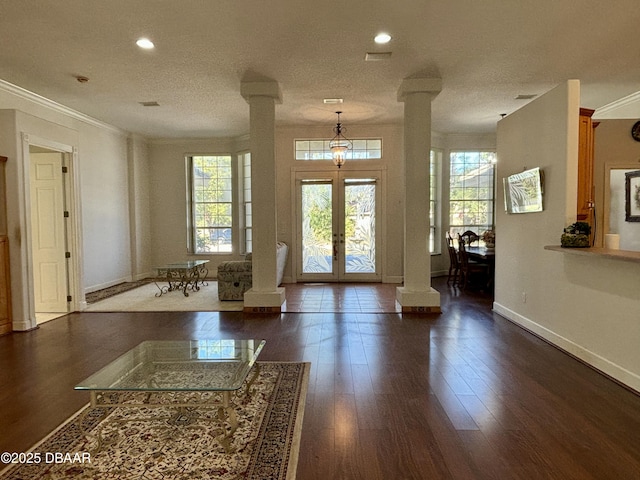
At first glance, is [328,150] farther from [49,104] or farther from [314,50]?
[49,104]

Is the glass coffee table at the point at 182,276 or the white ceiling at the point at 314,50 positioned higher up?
the white ceiling at the point at 314,50

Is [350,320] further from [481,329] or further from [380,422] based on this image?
[380,422]

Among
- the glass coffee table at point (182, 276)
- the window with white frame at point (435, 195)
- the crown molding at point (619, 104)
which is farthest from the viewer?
the window with white frame at point (435, 195)

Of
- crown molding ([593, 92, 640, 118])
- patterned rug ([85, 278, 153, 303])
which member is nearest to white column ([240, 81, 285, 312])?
patterned rug ([85, 278, 153, 303])

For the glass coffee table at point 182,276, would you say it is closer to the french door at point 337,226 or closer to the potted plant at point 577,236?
the french door at point 337,226

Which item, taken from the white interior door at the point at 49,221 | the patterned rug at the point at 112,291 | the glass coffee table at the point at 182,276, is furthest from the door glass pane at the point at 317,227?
the white interior door at the point at 49,221

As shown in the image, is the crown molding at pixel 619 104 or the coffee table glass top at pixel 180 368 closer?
the coffee table glass top at pixel 180 368

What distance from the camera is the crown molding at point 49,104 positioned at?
207 inches

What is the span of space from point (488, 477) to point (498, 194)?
4.32 metres

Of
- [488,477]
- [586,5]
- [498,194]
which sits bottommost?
[488,477]

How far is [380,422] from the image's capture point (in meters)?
2.46

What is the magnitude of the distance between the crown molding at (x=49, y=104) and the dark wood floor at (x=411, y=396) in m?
3.39

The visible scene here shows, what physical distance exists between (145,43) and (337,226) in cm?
495

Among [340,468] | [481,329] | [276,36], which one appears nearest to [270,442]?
[340,468]
